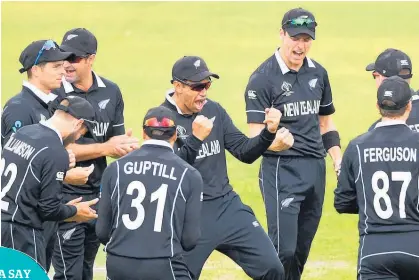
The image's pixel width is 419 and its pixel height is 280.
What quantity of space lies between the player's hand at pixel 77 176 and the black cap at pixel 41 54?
0.95 meters

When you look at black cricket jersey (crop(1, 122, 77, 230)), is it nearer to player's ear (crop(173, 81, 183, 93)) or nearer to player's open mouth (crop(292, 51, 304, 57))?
player's ear (crop(173, 81, 183, 93))

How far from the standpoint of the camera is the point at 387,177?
28.1 ft

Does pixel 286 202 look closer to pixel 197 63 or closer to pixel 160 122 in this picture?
pixel 197 63

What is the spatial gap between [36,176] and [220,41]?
15970 millimetres

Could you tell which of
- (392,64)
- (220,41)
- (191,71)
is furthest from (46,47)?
(220,41)

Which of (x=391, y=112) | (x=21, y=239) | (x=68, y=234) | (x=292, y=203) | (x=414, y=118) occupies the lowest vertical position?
(x=68, y=234)

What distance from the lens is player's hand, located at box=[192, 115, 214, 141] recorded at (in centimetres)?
948

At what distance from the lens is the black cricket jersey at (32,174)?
29.3 ft

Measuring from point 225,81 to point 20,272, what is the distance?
12721 millimetres

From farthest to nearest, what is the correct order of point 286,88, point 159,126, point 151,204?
point 286,88, point 159,126, point 151,204

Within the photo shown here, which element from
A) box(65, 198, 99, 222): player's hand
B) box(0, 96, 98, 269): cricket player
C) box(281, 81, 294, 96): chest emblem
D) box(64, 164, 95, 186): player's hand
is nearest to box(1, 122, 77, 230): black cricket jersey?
box(0, 96, 98, 269): cricket player

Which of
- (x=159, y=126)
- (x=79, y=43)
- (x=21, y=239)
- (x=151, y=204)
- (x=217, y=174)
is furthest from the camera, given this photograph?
(x=79, y=43)

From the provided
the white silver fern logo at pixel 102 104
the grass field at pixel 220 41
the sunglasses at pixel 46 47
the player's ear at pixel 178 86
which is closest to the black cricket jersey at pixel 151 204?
the player's ear at pixel 178 86

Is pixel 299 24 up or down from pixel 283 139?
up
